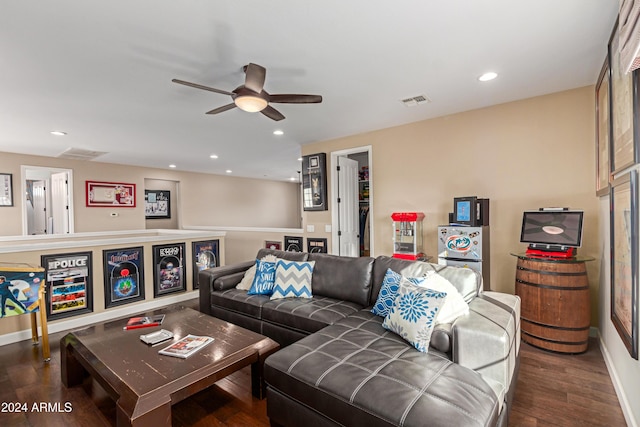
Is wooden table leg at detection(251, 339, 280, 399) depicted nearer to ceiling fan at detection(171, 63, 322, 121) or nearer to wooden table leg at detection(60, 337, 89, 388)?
wooden table leg at detection(60, 337, 89, 388)

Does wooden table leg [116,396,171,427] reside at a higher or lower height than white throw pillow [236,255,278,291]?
lower

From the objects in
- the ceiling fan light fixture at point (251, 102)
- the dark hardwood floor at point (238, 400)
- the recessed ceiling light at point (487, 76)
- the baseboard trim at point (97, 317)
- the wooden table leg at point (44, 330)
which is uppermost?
the recessed ceiling light at point (487, 76)

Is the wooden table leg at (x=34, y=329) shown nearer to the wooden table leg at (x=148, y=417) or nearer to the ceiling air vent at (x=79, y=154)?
the wooden table leg at (x=148, y=417)

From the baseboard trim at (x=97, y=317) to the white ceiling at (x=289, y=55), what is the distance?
2447 millimetres

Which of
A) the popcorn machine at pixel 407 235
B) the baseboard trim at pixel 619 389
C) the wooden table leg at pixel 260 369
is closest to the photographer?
the baseboard trim at pixel 619 389

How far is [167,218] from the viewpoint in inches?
310

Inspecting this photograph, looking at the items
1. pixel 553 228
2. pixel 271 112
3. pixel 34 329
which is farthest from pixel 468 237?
pixel 34 329

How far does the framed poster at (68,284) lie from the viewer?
3.29 m

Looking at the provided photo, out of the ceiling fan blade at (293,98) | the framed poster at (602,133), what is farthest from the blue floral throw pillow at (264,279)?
the framed poster at (602,133)

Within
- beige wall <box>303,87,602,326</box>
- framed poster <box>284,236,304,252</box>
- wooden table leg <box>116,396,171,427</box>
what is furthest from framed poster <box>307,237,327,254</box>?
wooden table leg <box>116,396,171,427</box>

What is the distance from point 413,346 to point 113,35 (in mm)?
2878

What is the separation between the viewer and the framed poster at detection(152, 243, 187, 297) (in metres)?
4.18

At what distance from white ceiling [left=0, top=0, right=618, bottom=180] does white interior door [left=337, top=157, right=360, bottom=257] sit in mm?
1314

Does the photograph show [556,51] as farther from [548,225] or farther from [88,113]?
[88,113]
